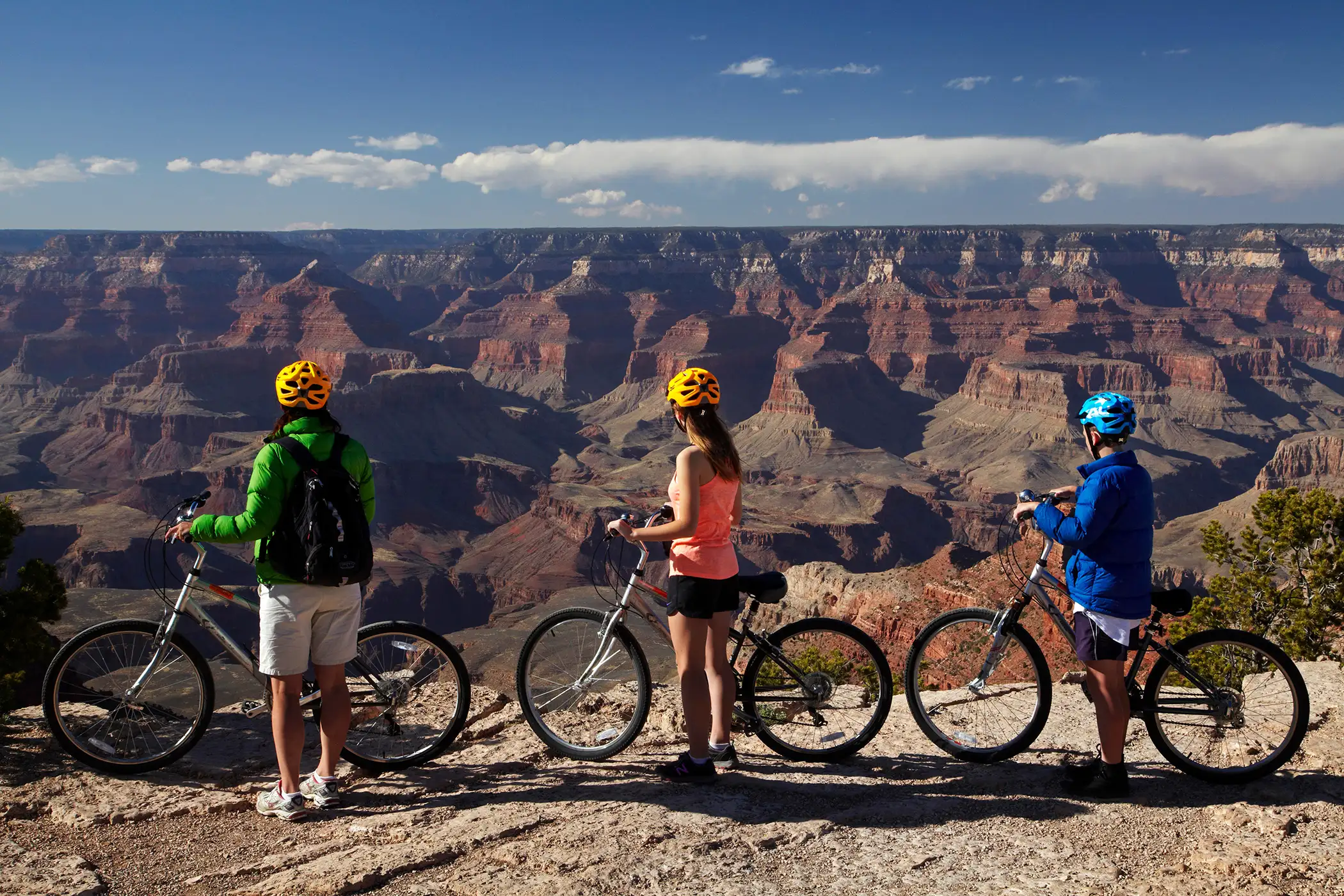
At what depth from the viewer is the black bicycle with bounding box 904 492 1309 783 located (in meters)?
6.19

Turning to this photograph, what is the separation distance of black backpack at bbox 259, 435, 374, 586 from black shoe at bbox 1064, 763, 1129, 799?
4898 mm

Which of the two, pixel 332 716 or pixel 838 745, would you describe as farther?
pixel 838 745

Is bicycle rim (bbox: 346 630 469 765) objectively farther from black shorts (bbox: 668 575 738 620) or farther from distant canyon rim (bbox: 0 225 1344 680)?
distant canyon rim (bbox: 0 225 1344 680)

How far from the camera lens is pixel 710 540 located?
20.4 ft

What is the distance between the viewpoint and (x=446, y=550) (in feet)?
256

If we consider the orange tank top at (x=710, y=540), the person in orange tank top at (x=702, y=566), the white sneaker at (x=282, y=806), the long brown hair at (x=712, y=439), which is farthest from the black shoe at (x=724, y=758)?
the white sneaker at (x=282, y=806)

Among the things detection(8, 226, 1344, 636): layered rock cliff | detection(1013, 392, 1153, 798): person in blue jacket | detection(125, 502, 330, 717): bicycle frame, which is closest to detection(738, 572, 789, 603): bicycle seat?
detection(1013, 392, 1153, 798): person in blue jacket

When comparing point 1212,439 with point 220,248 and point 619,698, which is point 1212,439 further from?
point 220,248

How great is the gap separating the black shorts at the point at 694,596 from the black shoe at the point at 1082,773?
2.59 m

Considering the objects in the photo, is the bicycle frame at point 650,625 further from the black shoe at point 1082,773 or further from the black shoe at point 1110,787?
the black shoe at point 1110,787

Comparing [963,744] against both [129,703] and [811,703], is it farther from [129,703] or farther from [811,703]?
[129,703]

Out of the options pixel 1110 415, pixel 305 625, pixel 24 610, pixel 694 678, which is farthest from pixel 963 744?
pixel 24 610

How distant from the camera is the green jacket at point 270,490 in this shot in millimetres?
5734

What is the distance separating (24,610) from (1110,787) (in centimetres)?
965
